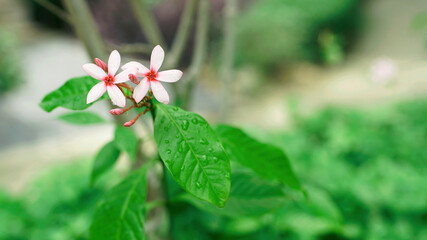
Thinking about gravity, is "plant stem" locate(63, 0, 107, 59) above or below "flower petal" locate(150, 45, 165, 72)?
above

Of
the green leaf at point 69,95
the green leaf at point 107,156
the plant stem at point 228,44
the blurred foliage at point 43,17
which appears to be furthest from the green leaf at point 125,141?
the blurred foliage at point 43,17

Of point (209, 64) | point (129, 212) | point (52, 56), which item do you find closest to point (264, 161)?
point (129, 212)

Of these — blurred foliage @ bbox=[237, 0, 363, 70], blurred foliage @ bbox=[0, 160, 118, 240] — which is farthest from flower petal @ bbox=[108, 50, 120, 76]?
blurred foliage @ bbox=[237, 0, 363, 70]

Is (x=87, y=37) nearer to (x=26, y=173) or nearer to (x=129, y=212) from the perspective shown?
(x=129, y=212)

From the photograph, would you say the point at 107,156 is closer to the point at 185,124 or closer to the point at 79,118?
the point at 79,118

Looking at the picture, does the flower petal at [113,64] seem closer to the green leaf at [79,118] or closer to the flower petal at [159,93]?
the flower petal at [159,93]

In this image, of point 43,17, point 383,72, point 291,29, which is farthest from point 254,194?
point 43,17

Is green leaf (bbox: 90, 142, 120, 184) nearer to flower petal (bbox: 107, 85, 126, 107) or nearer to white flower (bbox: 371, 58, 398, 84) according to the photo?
flower petal (bbox: 107, 85, 126, 107)
